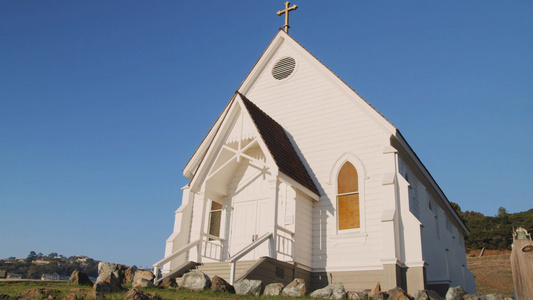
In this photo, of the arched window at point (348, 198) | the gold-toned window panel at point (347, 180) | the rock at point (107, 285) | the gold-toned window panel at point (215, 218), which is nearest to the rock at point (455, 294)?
the arched window at point (348, 198)

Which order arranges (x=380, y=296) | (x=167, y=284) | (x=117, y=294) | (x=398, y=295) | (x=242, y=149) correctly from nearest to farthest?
(x=117, y=294), (x=398, y=295), (x=380, y=296), (x=167, y=284), (x=242, y=149)

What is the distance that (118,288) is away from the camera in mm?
11000

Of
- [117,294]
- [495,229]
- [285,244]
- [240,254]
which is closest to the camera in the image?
[117,294]

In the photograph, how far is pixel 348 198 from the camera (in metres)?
17.2

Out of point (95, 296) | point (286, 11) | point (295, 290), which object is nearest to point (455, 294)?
point (295, 290)

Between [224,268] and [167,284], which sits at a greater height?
Answer: [224,268]

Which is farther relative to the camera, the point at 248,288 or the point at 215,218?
the point at 215,218

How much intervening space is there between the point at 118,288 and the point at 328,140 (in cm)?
1019

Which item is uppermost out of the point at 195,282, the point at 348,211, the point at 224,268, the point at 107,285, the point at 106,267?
the point at 348,211

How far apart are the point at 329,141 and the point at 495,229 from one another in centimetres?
4567

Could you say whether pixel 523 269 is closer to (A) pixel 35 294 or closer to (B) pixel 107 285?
(B) pixel 107 285

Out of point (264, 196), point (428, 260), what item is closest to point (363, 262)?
point (428, 260)

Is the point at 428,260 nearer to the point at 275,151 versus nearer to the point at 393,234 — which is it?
the point at 393,234

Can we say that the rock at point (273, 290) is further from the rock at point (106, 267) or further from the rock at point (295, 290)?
the rock at point (106, 267)
